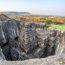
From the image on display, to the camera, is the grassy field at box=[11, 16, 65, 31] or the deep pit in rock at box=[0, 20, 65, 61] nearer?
the deep pit in rock at box=[0, 20, 65, 61]

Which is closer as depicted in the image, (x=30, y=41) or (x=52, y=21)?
(x=30, y=41)

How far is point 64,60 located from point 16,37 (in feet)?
42.9

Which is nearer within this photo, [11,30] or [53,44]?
[53,44]

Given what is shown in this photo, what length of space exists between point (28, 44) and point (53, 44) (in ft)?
7.64

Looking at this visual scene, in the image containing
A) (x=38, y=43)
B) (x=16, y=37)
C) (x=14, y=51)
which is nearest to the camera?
(x=14, y=51)

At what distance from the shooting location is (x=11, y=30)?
57.2ft

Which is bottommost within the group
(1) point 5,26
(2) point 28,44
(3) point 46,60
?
(2) point 28,44

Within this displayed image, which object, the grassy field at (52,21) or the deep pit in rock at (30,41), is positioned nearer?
the deep pit in rock at (30,41)

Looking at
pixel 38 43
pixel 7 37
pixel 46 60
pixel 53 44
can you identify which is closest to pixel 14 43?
pixel 7 37

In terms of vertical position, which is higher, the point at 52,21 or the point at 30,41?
the point at 52,21

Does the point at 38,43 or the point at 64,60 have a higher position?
the point at 64,60

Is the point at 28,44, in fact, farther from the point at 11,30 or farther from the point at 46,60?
the point at 46,60

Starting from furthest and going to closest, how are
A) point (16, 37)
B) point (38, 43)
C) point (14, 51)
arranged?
point (16, 37), point (38, 43), point (14, 51)

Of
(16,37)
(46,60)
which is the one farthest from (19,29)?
(46,60)
